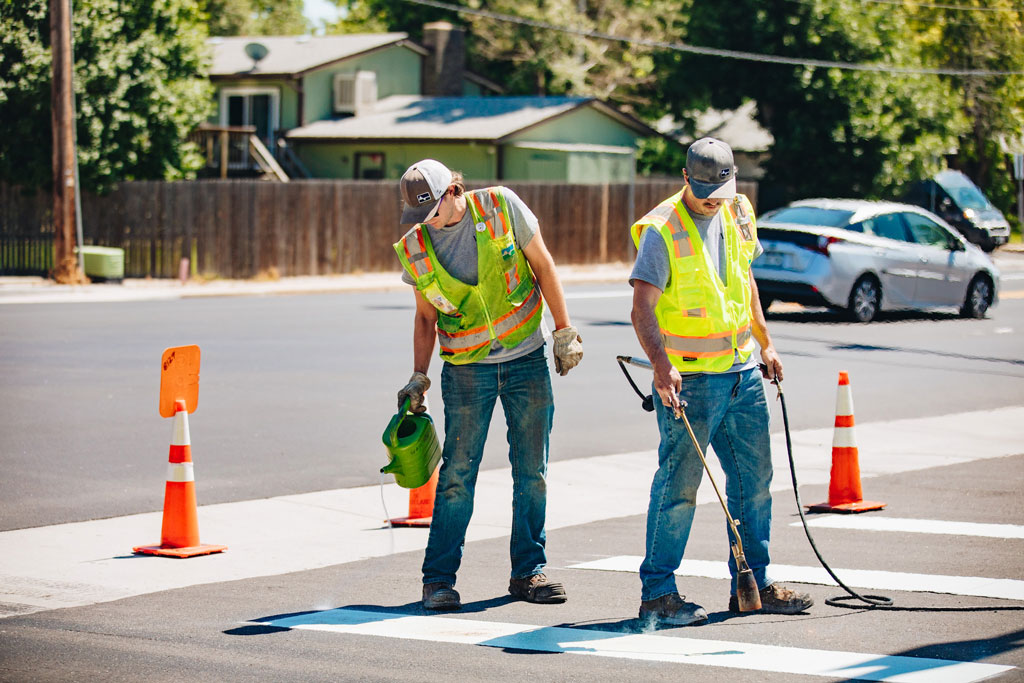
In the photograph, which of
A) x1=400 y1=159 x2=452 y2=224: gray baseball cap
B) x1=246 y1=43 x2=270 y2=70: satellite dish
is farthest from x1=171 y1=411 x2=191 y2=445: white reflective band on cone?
x1=246 y1=43 x2=270 y2=70: satellite dish

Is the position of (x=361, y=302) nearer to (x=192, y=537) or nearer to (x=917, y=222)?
(x=917, y=222)

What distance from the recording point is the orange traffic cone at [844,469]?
27.8 ft

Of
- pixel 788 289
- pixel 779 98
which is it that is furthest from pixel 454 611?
pixel 779 98

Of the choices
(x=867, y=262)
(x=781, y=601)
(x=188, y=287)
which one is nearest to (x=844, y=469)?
(x=781, y=601)

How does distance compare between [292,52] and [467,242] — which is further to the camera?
[292,52]

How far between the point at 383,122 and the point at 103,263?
14676mm

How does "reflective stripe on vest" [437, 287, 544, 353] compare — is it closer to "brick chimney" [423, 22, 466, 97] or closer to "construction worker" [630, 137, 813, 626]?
"construction worker" [630, 137, 813, 626]

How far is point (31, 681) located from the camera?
511 centimetres

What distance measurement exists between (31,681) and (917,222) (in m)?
18.2

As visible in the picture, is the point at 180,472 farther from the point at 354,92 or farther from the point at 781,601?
the point at 354,92

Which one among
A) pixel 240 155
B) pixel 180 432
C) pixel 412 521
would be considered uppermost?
pixel 180 432

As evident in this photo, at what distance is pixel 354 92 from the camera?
135 ft

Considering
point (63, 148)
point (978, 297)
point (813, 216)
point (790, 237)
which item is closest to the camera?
point (790, 237)

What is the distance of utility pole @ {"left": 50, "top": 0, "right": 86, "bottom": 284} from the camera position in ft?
83.4
